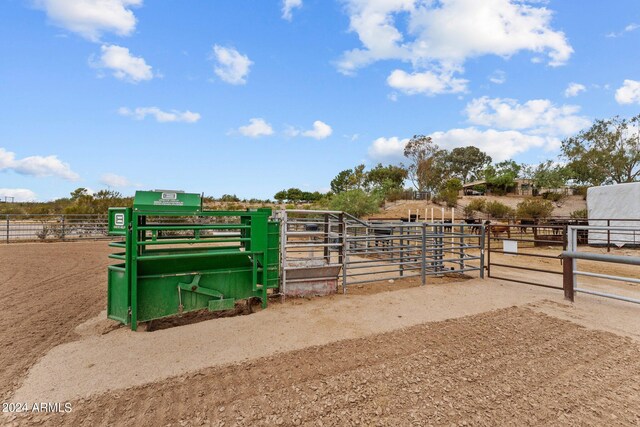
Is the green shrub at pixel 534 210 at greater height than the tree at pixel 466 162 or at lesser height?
lesser

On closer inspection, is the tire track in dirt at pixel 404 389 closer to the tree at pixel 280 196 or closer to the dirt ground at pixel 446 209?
the dirt ground at pixel 446 209

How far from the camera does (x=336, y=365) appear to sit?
304cm

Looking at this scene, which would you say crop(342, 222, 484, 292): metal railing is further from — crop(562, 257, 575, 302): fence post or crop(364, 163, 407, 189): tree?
crop(364, 163, 407, 189): tree

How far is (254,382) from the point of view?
2.75 meters

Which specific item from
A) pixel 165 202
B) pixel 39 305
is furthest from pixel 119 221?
pixel 39 305

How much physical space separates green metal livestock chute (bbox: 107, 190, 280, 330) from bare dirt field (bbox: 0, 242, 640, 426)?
32 cm

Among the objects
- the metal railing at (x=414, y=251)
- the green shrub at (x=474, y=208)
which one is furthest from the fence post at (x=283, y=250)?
the green shrub at (x=474, y=208)

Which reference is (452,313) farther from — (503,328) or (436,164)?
(436,164)

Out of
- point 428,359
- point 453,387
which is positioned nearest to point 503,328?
point 428,359

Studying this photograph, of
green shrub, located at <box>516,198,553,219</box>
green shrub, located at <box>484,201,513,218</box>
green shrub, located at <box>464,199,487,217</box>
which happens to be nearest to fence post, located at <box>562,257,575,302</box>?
green shrub, located at <box>516,198,553,219</box>

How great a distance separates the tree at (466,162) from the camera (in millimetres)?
63406

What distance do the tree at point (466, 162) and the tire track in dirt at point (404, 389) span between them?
6467 cm

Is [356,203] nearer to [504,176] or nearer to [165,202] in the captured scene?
[165,202]

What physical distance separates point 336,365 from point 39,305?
4792 mm
